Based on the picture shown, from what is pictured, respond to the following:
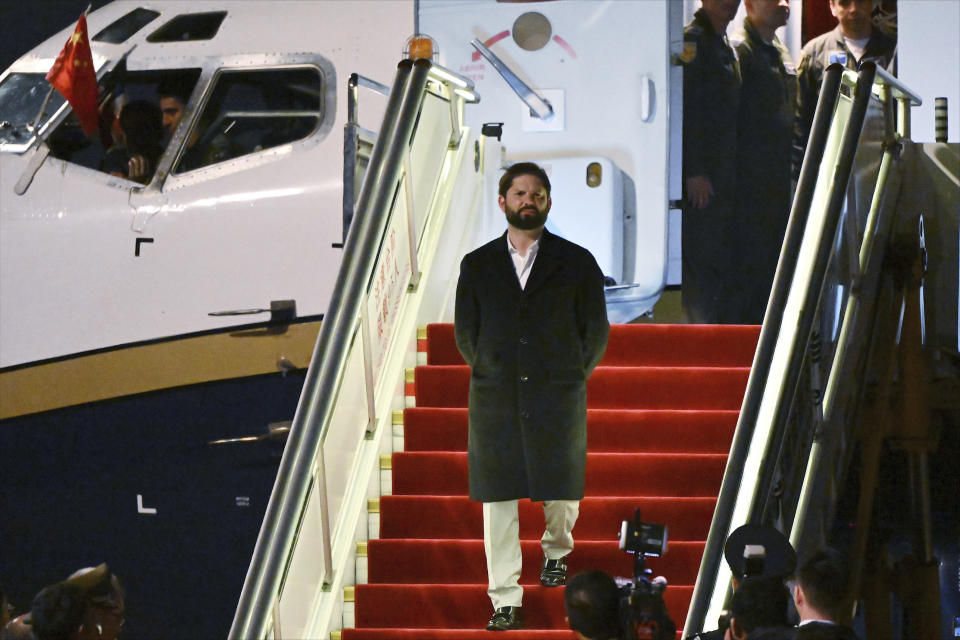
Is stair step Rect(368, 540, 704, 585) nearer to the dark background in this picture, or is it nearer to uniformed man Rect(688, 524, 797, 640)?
uniformed man Rect(688, 524, 797, 640)

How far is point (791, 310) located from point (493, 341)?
1.10 meters

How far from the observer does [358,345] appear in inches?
218

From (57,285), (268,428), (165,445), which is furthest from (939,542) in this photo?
(57,285)

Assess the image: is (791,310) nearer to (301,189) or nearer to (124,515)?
(301,189)

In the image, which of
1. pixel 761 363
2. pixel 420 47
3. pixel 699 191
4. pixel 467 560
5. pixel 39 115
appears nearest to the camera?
pixel 761 363

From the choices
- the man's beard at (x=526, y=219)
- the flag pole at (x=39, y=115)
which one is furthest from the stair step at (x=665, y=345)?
the flag pole at (x=39, y=115)

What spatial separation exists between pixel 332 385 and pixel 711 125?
342cm

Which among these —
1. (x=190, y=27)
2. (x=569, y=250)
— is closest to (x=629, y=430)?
(x=569, y=250)

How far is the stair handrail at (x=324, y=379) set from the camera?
4551 millimetres

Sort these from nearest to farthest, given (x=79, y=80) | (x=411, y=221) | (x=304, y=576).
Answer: (x=304, y=576) < (x=411, y=221) < (x=79, y=80)

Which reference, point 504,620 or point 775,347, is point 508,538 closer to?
point 504,620

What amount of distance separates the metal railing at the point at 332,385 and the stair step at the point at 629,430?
251 millimetres

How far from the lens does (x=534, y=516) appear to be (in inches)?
209

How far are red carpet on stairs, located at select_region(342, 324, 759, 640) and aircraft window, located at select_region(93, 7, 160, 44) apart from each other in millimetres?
2495
